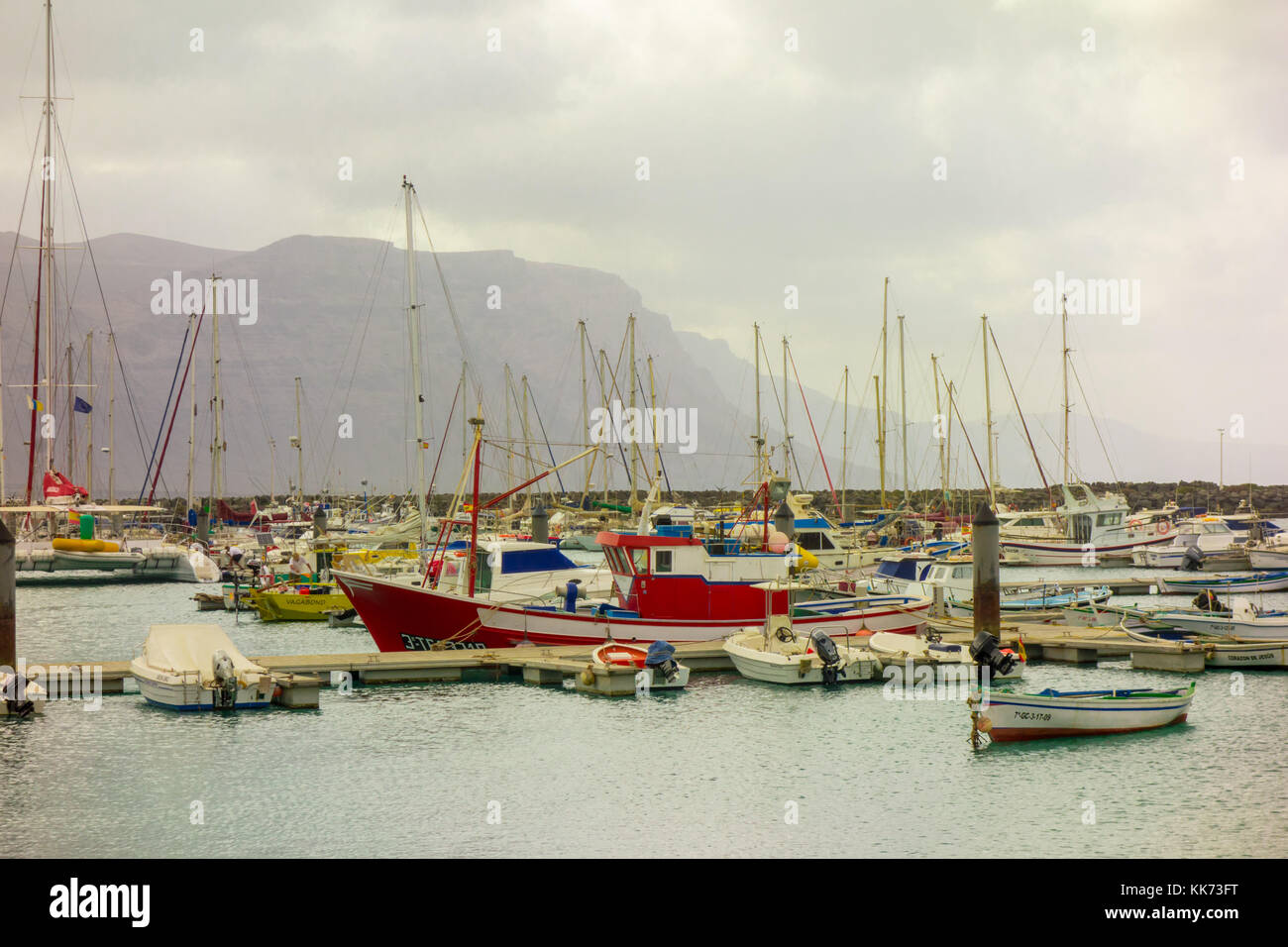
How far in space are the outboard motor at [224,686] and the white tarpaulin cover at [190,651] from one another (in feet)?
1.30

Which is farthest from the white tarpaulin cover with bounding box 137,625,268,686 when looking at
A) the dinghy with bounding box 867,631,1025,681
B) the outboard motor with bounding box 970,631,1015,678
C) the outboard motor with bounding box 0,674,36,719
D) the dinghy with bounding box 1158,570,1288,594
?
the dinghy with bounding box 1158,570,1288,594

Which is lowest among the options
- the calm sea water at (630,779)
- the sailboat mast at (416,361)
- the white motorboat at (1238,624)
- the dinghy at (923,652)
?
the calm sea water at (630,779)

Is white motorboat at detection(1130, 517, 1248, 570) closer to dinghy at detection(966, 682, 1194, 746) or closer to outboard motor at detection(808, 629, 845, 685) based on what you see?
outboard motor at detection(808, 629, 845, 685)

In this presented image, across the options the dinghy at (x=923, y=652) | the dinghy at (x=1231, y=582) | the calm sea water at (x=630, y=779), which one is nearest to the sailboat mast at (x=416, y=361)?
the calm sea water at (x=630, y=779)

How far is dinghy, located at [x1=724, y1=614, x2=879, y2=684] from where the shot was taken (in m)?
30.8

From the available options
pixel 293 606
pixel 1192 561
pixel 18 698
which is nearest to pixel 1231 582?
pixel 1192 561

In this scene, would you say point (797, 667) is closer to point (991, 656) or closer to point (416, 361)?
point (991, 656)

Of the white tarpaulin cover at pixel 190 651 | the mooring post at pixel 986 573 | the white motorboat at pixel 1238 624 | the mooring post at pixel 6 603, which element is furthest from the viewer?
the white motorboat at pixel 1238 624

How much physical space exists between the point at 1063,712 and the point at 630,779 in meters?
9.24

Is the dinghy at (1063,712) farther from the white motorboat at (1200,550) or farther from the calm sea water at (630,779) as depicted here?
the white motorboat at (1200,550)

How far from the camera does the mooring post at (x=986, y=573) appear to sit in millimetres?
33625

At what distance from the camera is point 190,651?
1144 inches

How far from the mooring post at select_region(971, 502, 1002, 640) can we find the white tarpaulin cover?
19.4 meters
